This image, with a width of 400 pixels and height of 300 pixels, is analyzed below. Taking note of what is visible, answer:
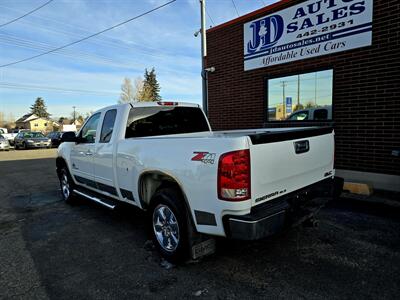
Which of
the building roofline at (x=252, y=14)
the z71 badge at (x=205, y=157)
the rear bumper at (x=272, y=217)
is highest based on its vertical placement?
the building roofline at (x=252, y=14)

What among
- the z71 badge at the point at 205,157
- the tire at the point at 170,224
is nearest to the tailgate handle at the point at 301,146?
the z71 badge at the point at 205,157

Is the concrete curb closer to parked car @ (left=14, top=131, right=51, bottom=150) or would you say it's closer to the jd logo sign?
the jd logo sign

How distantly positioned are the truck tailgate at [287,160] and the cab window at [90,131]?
337 cm

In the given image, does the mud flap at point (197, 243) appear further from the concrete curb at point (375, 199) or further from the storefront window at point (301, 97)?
the storefront window at point (301, 97)

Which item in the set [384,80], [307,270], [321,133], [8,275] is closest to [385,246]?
[307,270]

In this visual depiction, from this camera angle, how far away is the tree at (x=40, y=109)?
108250 millimetres

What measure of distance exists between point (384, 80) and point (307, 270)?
487cm

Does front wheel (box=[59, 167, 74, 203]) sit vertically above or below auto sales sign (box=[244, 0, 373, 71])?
below

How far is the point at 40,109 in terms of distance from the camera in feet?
358

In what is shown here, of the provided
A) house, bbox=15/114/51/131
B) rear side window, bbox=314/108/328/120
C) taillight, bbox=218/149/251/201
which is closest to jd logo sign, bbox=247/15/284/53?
rear side window, bbox=314/108/328/120

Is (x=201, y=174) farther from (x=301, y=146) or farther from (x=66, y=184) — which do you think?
(x=66, y=184)

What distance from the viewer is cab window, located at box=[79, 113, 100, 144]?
17.5ft

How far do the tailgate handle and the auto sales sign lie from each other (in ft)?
14.1

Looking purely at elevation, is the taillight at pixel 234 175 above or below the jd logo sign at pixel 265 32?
below
